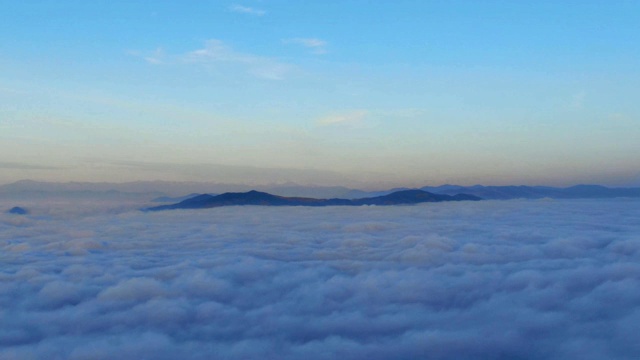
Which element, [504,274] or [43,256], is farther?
[43,256]

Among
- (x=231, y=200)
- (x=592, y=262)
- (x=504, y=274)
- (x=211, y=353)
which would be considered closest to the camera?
(x=211, y=353)

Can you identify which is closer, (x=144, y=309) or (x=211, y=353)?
(x=211, y=353)

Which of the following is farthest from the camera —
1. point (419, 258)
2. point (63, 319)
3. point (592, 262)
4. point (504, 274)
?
point (419, 258)

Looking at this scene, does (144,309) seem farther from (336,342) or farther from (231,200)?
(231,200)

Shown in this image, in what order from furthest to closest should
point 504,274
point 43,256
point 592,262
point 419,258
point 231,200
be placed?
point 231,200 < point 43,256 < point 419,258 < point 592,262 < point 504,274

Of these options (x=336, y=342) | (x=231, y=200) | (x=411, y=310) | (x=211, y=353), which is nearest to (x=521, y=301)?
(x=411, y=310)

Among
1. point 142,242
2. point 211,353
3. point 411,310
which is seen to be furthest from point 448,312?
point 142,242

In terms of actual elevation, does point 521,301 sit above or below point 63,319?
above

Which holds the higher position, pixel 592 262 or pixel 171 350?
pixel 592 262

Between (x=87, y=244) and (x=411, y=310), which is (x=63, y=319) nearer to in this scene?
(x=411, y=310)
